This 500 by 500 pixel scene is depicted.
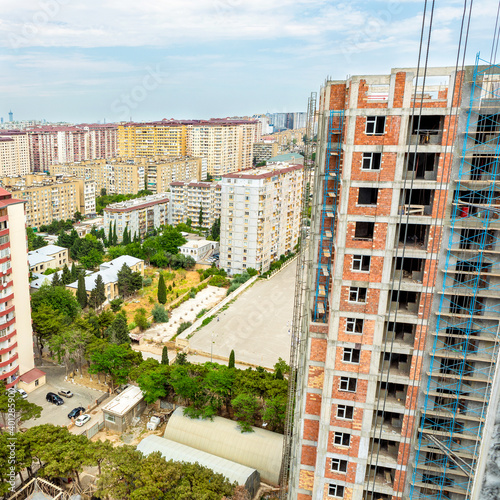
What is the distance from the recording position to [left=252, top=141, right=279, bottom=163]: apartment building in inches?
3819

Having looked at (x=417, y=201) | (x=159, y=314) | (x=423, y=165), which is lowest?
(x=159, y=314)

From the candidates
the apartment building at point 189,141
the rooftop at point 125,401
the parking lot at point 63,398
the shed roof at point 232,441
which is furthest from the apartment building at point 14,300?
the apartment building at point 189,141

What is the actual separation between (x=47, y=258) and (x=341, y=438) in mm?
35635

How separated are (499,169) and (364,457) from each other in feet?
23.0

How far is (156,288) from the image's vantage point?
118ft

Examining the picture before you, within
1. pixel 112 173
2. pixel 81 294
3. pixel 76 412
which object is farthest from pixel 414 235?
pixel 112 173

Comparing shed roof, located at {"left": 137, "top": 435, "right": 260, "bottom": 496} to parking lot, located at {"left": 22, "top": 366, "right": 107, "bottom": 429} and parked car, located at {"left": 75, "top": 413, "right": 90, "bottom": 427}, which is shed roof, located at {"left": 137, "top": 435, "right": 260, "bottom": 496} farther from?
parking lot, located at {"left": 22, "top": 366, "right": 107, "bottom": 429}

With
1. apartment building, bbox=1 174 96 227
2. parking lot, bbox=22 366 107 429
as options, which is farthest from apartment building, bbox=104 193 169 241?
parking lot, bbox=22 366 107 429

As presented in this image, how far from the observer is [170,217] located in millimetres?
55188

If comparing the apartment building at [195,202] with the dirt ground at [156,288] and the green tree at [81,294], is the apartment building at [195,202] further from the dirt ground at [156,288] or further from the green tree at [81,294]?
the green tree at [81,294]

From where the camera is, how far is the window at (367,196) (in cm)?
932

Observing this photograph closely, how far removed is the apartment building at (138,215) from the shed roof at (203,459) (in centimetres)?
3262

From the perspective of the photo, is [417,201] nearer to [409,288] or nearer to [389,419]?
[409,288]

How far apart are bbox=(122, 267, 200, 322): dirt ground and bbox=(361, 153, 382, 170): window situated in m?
24.4
